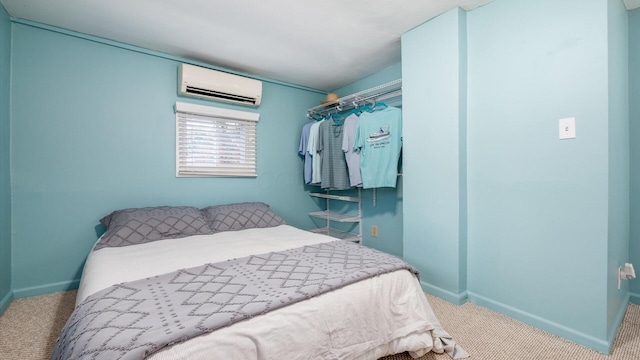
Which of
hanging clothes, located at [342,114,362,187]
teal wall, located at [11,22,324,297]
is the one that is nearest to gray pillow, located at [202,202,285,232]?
teal wall, located at [11,22,324,297]

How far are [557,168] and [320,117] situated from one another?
2654mm

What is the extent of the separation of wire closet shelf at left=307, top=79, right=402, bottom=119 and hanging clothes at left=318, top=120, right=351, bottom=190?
0.28 meters

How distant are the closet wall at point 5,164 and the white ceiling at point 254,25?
225 millimetres

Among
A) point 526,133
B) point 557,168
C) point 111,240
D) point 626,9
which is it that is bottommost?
point 111,240

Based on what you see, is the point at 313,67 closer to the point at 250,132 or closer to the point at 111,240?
the point at 250,132

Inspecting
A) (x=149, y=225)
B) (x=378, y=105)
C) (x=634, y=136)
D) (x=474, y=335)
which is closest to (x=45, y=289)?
(x=149, y=225)

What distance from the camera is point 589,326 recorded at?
1477 mm

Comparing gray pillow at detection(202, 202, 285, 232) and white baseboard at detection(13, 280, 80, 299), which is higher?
gray pillow at detection(202, 202, 285, 232)

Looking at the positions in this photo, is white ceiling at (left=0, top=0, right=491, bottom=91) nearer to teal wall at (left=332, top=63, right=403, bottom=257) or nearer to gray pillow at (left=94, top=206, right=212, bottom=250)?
teal wall at (left=332, top=63, right=403, bottom=257)

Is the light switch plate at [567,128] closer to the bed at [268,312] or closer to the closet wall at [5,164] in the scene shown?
the bed at [268,312]

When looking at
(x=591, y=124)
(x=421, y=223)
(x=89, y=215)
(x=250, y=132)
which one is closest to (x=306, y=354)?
(x=421, y=223)

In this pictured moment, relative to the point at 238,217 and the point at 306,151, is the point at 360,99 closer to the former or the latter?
the point at 306,151

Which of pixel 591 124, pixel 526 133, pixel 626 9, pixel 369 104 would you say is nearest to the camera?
pixel 591 124

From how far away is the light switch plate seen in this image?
152 cm
